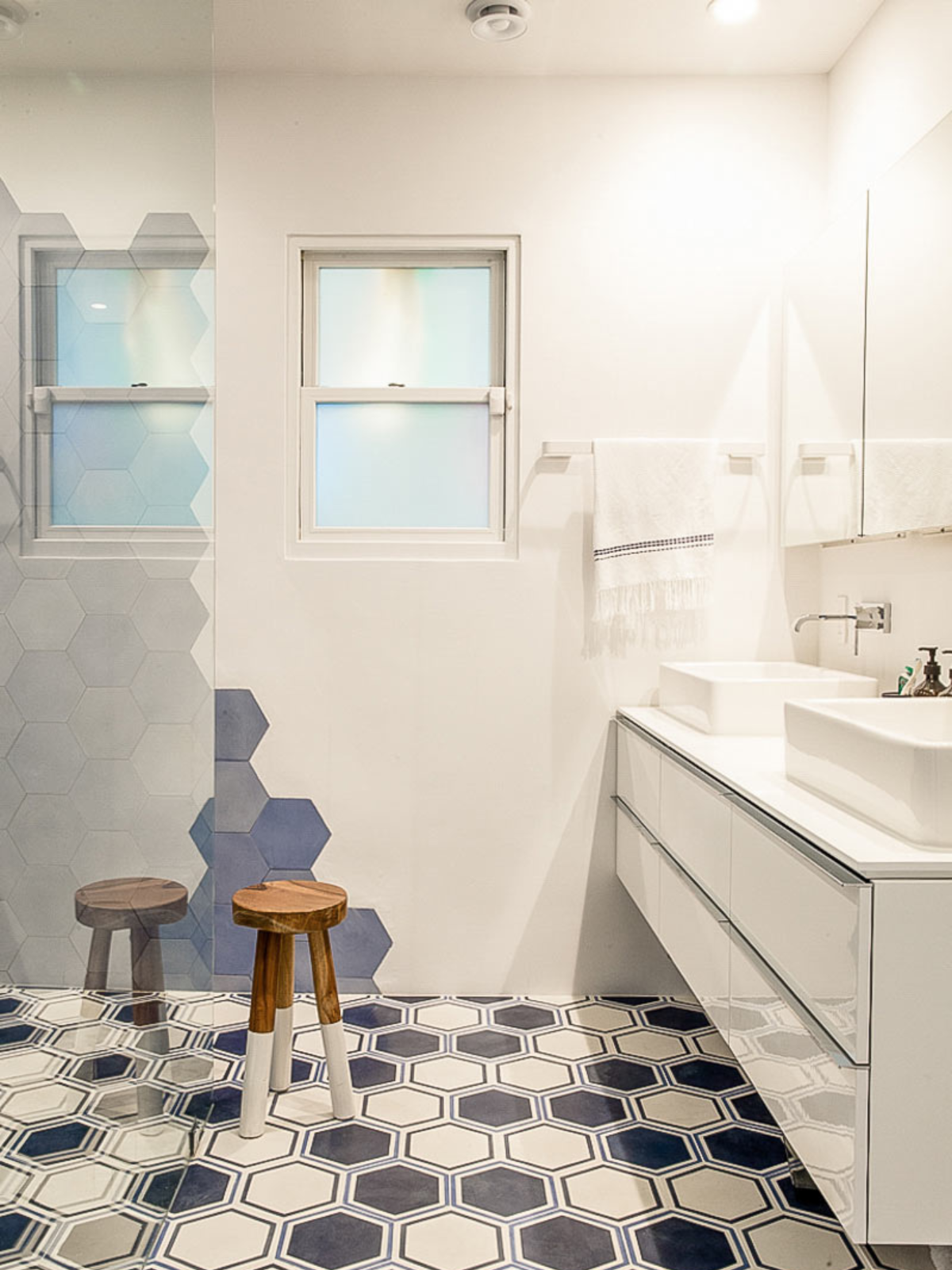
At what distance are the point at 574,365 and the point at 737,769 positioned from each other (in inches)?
52.5

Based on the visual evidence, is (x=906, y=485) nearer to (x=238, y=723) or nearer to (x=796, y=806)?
(x=796, y=806)

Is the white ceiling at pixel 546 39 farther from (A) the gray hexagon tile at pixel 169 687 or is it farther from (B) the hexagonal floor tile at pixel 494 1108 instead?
(B) the hexagonal floor tile at pixel 494 1108

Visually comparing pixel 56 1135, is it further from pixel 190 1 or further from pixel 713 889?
pixel 190 1

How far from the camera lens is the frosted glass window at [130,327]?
125 cm

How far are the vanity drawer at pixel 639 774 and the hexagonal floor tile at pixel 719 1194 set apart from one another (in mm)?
689

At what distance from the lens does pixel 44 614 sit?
1200 millimetres

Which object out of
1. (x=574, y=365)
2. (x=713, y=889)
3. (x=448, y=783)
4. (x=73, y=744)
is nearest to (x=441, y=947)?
(x=448, y=783)

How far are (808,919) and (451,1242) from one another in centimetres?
85

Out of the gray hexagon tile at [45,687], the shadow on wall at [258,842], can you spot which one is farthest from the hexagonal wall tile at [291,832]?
the gray hexagon tile at [45,687]

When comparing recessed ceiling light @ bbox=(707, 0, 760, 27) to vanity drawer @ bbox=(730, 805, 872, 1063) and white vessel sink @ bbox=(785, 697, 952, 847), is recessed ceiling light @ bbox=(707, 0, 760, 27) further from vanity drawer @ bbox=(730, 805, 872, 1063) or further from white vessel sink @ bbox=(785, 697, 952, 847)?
vanity drawer @ bbox=(730, 805, 872, 1063)

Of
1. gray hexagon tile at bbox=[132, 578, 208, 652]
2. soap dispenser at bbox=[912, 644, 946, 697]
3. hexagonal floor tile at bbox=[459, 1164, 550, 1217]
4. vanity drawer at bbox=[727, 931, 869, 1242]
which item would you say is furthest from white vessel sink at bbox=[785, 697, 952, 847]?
gray hexagon tile at bbox=[132, 578, 208, 652]

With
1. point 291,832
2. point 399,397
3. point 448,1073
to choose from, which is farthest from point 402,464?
point 448,1073

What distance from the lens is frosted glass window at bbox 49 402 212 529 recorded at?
4.10 feet

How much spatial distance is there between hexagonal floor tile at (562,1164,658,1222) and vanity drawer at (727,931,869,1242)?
0.32 meters
